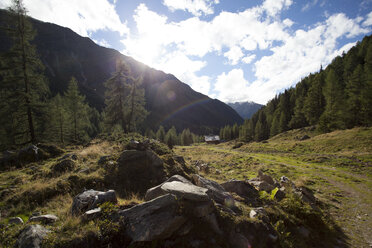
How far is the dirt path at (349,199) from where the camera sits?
7.66 m

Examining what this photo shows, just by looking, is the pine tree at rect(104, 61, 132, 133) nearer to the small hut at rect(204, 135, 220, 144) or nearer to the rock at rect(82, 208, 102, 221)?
the rock at rect(82, 208, 102, 221)

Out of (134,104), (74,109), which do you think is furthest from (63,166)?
(74,109)

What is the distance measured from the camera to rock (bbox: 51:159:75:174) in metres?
8.73

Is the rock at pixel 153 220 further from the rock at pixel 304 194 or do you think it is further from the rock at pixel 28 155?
the rock at pixel 28 155

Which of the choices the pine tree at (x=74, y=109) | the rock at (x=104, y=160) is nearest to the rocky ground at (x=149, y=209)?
the rock at (x=104, y=160)

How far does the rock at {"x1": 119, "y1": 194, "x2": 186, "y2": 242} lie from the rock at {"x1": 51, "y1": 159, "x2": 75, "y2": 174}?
246 inches

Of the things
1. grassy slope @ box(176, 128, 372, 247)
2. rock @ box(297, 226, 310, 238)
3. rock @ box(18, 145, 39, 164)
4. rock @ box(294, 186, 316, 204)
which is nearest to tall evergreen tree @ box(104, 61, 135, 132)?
rock @ box(18, 145, 39, 164)

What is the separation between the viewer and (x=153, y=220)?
466 cm

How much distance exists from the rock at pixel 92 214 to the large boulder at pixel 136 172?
272 centimetres

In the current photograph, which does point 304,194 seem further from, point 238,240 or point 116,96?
point 116,96

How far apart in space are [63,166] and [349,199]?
65.7ft

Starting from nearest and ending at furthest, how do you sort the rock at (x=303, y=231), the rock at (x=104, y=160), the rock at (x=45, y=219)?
the rock at (x=45, y=219), the rock at (x=303, y=231), the rock at (x=104, y=160)

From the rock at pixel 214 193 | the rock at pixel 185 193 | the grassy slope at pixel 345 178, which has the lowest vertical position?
the grassy slope at pixel 345 178

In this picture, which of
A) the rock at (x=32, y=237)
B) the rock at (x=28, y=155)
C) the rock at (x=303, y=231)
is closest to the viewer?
the rock at (x=32, y=237)
